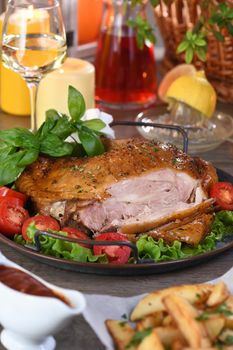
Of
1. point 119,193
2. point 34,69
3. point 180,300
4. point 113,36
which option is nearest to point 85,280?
point 119,193

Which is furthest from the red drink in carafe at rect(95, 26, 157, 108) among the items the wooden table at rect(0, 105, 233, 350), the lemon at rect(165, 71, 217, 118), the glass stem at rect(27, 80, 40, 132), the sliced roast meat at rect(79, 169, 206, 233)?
the wooden table at rect(0, 105, 233, 350)

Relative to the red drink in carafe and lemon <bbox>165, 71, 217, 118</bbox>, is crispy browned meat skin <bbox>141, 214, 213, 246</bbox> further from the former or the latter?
the red drink in carafe

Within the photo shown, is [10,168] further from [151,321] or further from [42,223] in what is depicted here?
[151,321]

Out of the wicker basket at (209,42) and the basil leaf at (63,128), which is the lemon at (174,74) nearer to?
the wicker basket at (209,42)

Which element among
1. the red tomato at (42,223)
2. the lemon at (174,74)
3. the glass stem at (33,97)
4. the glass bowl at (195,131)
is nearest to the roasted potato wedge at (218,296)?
the red tomato at (42,223)

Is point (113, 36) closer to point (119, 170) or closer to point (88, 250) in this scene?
point (119, 170)

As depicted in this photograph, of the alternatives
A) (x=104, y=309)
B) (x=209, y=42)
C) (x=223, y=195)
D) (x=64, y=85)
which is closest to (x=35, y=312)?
(x=104, y=309)
